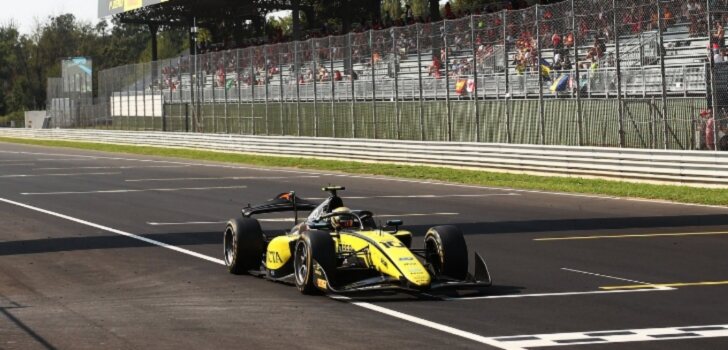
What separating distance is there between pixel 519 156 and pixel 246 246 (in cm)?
1895

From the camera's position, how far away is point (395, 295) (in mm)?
12086

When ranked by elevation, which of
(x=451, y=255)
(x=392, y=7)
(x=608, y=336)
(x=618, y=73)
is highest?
(x=392, y=7)

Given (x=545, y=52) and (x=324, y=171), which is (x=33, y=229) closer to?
(x=545, y=52)

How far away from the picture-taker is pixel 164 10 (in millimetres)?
74625

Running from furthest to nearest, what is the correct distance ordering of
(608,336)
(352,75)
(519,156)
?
(352,75) → (519,156) → (608,336)

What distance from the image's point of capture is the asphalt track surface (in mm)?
9812

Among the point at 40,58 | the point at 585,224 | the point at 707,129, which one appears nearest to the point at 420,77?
the point at 707,129

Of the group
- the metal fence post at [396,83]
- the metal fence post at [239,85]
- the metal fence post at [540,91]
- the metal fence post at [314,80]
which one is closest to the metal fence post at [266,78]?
the metal fence post at [239,85]

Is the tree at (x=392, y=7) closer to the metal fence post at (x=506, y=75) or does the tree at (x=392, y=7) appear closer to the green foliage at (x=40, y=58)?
the green foliage at (x=40, y=58)

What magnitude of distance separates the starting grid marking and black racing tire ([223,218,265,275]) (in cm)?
487

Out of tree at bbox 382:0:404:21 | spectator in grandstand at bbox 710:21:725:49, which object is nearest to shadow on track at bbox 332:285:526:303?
spectator in grandstand at bbox 710:21:725:49

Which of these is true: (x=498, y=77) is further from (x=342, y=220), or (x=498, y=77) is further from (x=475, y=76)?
(x=342, y=220)

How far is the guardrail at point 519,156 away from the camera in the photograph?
25.7 meters

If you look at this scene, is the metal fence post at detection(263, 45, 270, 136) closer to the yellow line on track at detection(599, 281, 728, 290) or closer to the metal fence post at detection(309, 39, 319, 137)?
the metal fence post at detection(309, 39, 319, 137)
